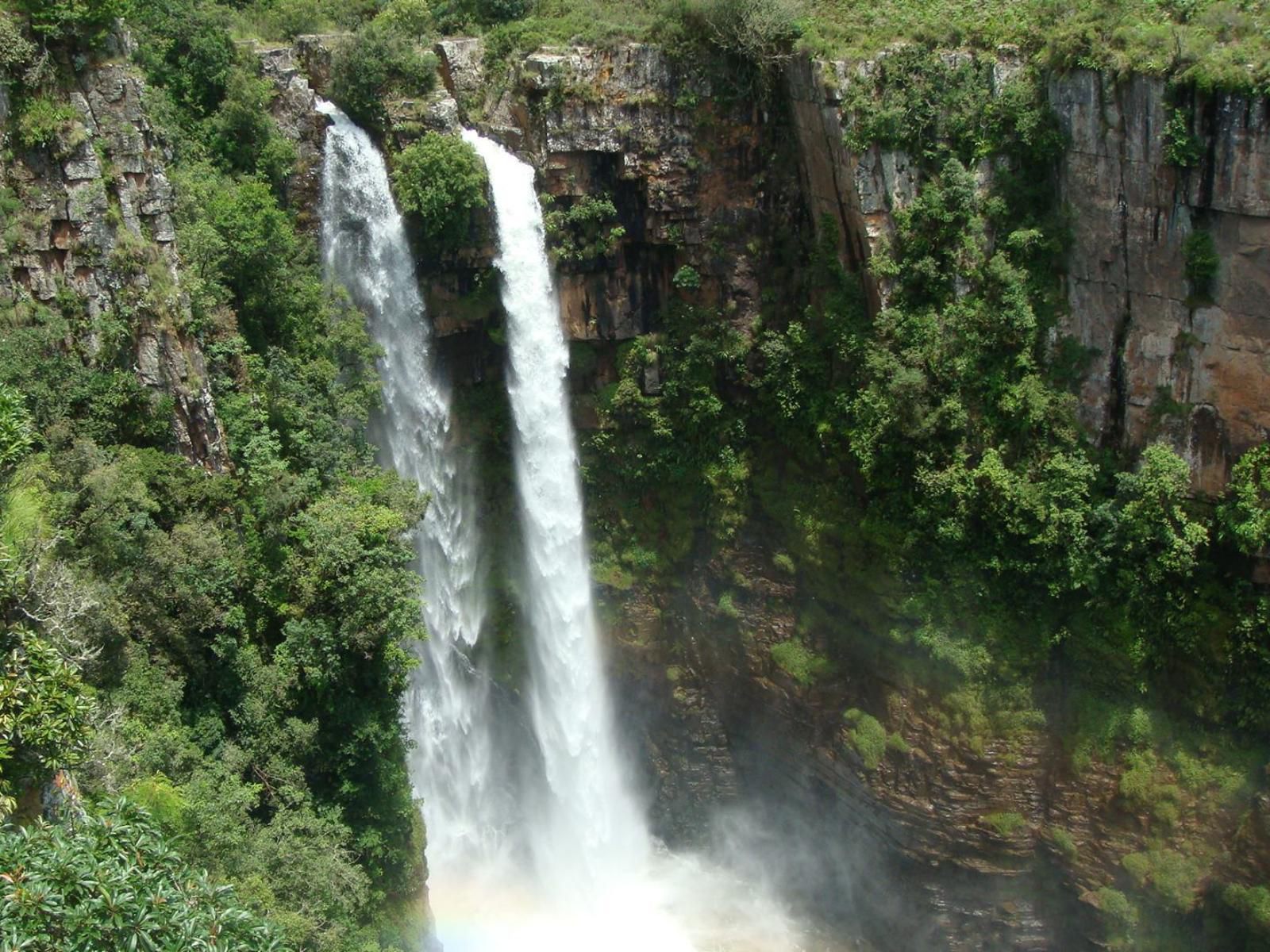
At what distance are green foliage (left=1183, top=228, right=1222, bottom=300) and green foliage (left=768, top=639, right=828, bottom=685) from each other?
10429 millimetres

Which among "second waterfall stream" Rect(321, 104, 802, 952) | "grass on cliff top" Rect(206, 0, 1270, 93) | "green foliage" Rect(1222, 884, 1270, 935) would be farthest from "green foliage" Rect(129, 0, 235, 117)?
"green foliage" Rect(1222, 884, 1270, 935)

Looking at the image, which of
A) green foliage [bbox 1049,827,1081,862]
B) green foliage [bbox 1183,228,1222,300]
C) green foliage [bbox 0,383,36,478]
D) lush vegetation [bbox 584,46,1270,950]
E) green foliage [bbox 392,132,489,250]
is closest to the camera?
green foliage [bbox 0,383,36,478]

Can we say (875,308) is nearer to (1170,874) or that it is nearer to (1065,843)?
(1065,843)

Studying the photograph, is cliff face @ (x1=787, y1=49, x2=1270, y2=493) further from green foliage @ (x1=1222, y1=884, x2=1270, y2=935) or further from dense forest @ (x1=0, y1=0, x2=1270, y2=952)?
green foliage @ (x1=1222, y1=884, x2=1270, y2=935)

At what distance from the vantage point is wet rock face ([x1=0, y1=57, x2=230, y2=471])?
16.9 meters

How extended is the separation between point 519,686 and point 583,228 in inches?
416

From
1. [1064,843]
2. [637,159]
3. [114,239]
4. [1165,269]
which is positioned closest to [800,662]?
[1064,843]

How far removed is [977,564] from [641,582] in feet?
25.8

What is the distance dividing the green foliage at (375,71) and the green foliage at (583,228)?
355 centimetres

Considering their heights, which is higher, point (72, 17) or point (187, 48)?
point (72, 17)

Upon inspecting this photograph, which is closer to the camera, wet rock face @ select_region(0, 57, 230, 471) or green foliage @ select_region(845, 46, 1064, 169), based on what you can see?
wet rock face @ select_region(0, 57, 230, 471)

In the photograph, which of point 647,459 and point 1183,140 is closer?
point 1183,140

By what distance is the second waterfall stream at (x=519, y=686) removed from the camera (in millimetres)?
23375

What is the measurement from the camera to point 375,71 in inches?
879
